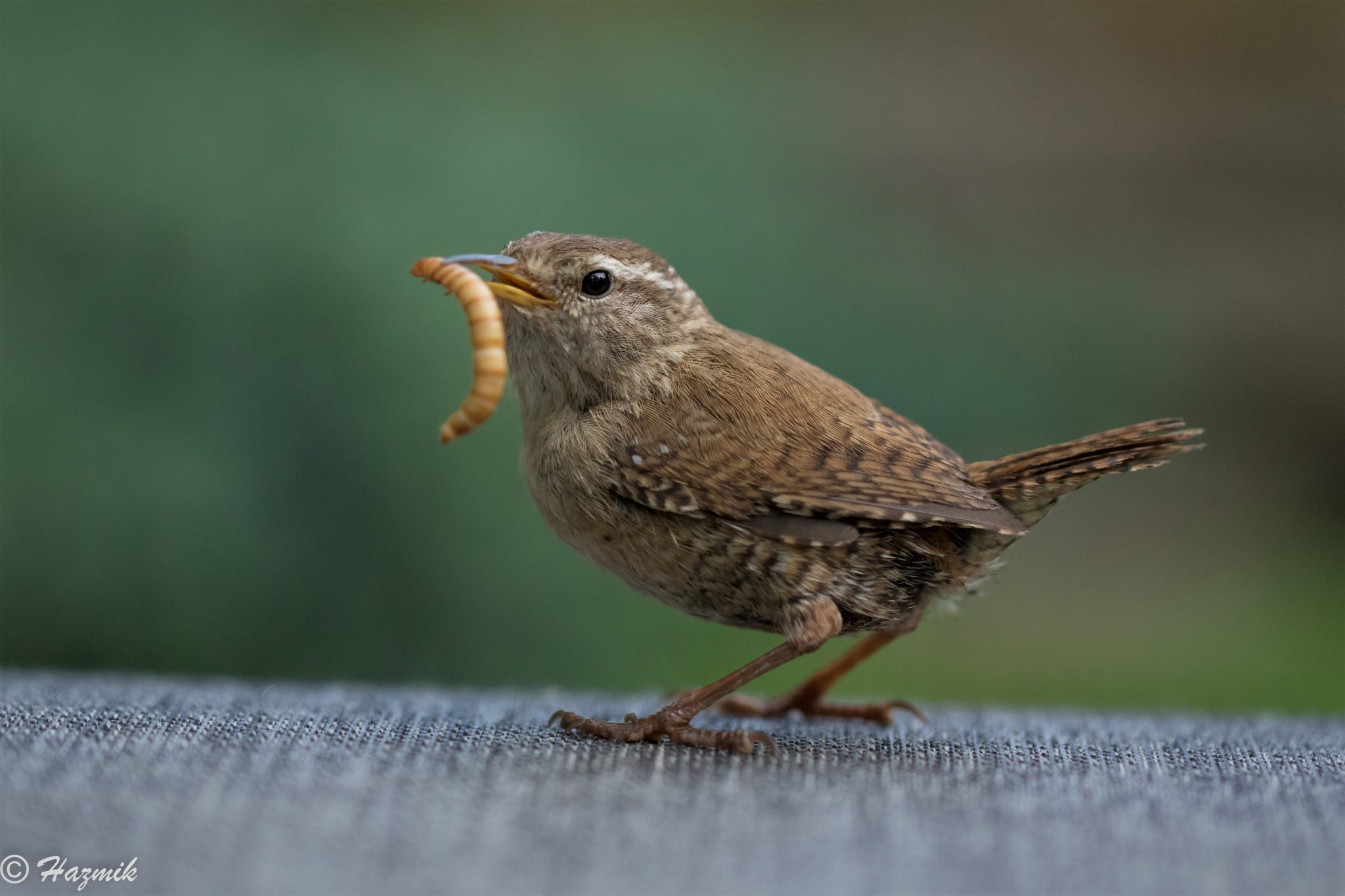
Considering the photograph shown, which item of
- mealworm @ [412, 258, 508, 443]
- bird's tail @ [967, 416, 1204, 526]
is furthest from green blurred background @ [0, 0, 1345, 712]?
bird's tail @ [967, 416, 1204, 526]

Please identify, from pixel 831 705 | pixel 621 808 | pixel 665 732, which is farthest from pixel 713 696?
pixel 831 705

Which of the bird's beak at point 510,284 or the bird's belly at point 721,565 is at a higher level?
the bird's beak at point 510,284

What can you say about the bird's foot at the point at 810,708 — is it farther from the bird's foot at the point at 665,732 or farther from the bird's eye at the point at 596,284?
the bird's eye at the point at 596,284

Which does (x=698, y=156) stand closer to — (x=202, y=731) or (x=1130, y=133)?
(x=1130, y=133)

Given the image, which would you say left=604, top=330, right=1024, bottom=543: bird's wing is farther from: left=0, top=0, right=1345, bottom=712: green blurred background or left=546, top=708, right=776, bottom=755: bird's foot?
left=0, top=0, right=1345, bottom=712: green blurred background

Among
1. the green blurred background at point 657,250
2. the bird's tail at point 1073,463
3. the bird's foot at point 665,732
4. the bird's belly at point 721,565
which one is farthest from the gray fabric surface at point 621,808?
the green blurred background at point 657,250

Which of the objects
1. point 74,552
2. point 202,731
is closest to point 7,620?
point 74,552
